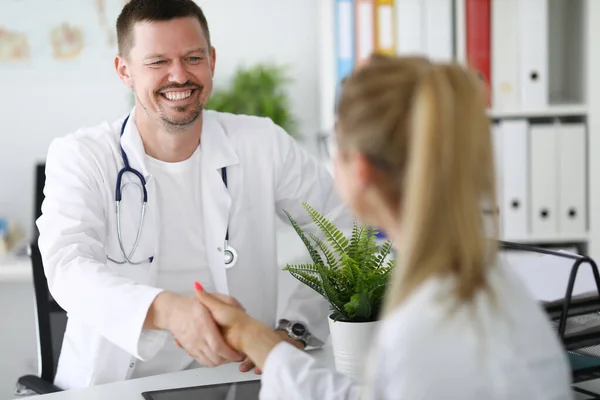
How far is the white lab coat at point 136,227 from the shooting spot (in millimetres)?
1378

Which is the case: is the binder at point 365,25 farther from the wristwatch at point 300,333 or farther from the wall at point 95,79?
the wristwatch at point 300,333

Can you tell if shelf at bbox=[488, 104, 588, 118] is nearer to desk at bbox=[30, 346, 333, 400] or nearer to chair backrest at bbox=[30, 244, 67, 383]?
desk at bbox=[30, 346, 333, 400]

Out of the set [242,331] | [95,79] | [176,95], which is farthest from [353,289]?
[95,79]

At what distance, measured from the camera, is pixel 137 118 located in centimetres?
179

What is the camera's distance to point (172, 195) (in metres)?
1.76

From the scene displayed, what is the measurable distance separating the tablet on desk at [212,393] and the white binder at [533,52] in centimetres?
164

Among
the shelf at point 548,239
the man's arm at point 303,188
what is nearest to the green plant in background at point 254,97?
the man's arm at point 303,188

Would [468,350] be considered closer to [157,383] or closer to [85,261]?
[157,383]

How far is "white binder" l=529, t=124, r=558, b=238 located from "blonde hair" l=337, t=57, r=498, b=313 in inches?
71.3

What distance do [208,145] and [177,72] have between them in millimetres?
200

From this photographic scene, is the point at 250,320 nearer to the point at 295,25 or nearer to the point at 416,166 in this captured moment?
the point at 416,166

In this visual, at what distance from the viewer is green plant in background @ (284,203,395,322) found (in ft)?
4.05

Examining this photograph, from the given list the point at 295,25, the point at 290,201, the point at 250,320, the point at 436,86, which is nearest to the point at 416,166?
the point at 436,86

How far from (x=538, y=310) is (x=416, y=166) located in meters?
0.22
